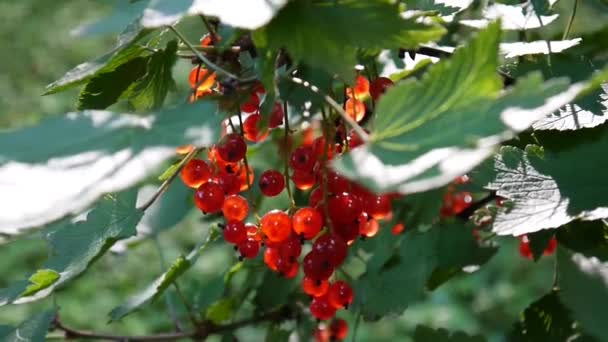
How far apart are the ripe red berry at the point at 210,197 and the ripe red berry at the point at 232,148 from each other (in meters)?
0.05

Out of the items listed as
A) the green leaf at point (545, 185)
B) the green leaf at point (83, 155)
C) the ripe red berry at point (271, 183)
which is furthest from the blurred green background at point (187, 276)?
the green leaf at point (83, 155)

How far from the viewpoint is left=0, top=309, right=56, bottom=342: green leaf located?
0.70m

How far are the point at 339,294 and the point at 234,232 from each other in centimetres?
12

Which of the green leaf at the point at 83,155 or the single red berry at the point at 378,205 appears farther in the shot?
the single red berry at the point at 378,205

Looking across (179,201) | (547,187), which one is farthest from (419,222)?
(179,201)

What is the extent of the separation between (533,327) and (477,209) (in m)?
0.11

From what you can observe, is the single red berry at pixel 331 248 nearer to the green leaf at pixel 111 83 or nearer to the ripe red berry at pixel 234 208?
the ripe red berry at pixel 234 208

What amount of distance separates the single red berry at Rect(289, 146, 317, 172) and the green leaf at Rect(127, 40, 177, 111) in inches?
4.3

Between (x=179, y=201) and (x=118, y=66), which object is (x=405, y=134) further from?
(x=179, y=201)

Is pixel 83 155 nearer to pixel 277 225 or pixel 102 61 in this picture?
pixel 102 61

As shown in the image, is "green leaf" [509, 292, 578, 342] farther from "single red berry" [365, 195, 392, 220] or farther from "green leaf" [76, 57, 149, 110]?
"green leaf" [76, 57, 149, 110]

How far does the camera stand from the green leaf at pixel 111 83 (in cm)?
62

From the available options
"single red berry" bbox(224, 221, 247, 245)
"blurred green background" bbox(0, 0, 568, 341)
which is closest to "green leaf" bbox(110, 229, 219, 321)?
"single red berry" bbox(224, 221, 247, 245)

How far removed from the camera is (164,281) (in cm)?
69
